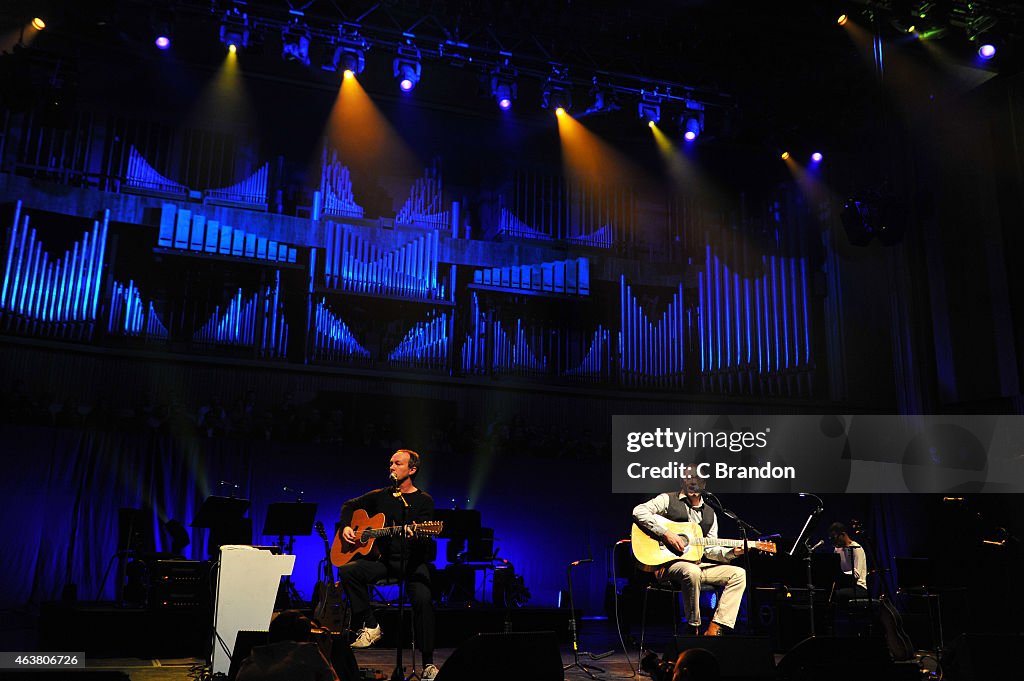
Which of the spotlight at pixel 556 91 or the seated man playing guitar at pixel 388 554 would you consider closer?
the seated man playing guitar at pixel 388 554

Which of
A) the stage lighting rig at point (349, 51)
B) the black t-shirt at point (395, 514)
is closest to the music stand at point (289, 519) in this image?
the black t-shirt at point (395, 514)

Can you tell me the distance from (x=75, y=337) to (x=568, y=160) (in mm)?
6856

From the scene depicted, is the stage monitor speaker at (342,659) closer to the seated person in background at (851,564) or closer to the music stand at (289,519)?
the music stand at (289,519)

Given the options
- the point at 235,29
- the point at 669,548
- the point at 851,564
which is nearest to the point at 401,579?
the point at 669,548

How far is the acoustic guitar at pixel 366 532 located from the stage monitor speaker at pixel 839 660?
2384mm

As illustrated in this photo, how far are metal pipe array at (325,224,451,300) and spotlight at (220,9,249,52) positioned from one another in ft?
8.73

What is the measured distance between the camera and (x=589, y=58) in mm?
9938

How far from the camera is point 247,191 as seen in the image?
10.8m

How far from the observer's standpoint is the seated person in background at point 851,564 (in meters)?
7.74

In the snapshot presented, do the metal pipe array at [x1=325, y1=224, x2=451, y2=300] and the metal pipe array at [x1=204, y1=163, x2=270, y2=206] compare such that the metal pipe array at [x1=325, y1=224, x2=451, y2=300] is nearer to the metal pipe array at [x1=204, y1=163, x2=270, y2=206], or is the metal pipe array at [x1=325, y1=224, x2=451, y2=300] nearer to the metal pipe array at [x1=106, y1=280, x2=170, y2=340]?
the metal pipe array at [x1=204, y1=163, x2=270, y2=206]

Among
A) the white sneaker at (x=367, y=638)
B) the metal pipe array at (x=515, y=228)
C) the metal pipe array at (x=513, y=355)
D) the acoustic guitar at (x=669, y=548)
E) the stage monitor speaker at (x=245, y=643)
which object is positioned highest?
the metal pipe array at (x=515, y=228)

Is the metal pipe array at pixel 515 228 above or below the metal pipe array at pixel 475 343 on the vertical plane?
above

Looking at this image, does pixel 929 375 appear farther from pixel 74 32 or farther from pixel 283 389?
pixel 74 32

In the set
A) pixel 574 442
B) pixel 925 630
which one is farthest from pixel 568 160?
pixel 925 630
